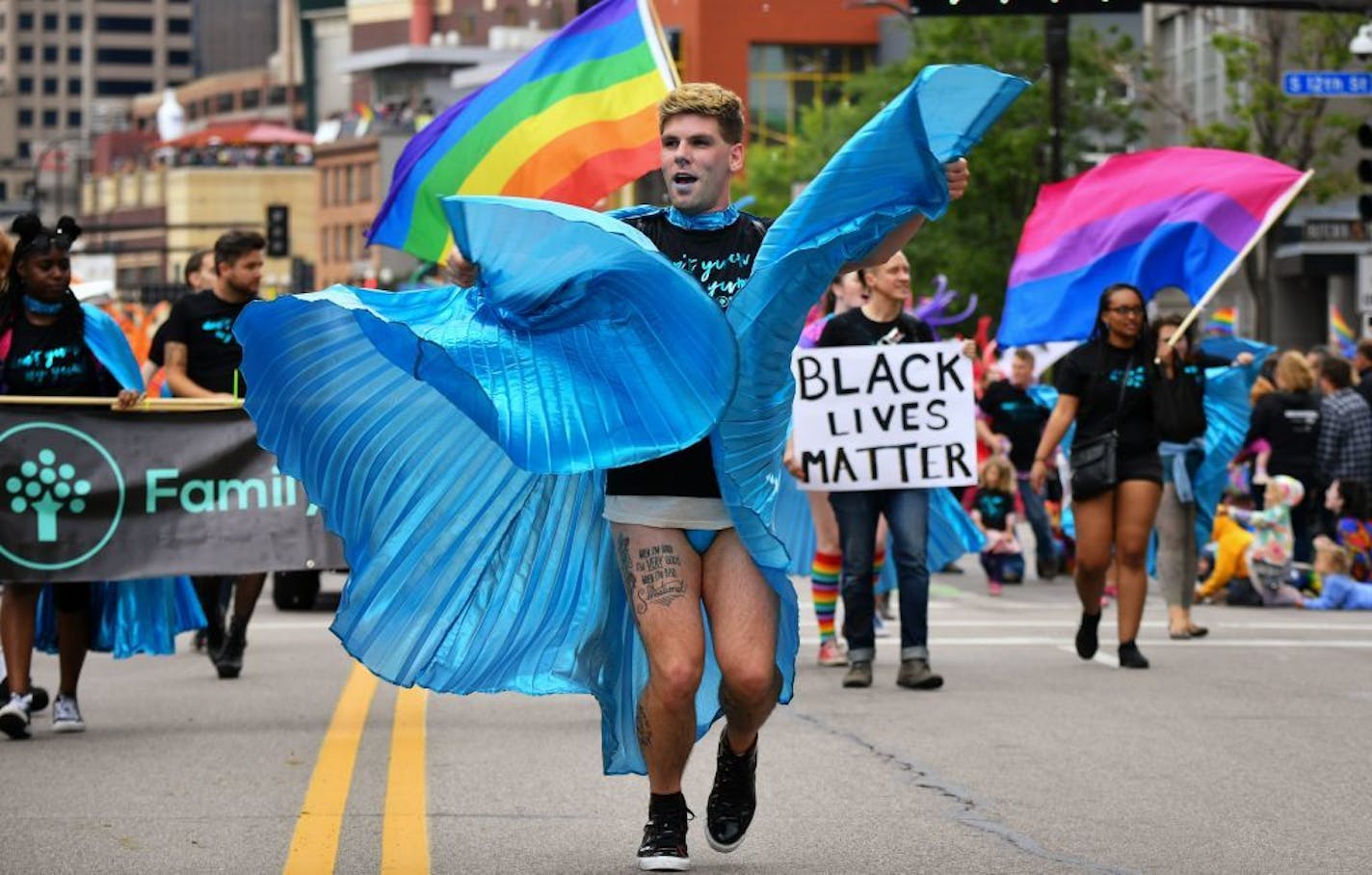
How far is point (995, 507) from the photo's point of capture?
893 inches

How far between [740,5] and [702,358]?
10587 centimetres

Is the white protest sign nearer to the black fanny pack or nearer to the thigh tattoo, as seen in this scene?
the black fanny pack

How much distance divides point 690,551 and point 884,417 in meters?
6.40

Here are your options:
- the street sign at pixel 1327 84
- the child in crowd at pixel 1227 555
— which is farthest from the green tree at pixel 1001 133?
the child in crowd at pixel 1227 555

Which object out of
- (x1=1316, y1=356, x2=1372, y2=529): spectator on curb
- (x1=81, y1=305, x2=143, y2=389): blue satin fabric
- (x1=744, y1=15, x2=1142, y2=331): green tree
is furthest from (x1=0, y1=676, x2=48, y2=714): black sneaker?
(x1=744, y1=15, x2=1142, y2=331): green tree

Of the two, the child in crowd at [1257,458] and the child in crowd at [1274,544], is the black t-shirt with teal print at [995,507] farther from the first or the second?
the child in crowd at [1274,544]

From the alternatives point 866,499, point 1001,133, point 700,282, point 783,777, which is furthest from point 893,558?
point 1001,133

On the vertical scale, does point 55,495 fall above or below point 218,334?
below

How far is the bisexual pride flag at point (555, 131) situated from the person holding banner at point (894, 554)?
210 cm

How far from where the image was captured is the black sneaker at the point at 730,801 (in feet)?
25.0

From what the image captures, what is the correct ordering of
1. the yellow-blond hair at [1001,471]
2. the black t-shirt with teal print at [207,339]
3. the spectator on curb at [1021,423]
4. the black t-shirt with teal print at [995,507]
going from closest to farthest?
the black t-shirt with teal print at [207,339], the black t-shirt with teal print at [995,507], the yellow-blond hair at [1001,471], the spectator on curb at [1021,423]

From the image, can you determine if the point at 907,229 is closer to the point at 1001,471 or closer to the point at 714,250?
the point at 714,250

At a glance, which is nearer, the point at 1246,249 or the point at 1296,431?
the point at 1246,249

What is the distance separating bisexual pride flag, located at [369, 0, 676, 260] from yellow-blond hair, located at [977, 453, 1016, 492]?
8.11 meters
